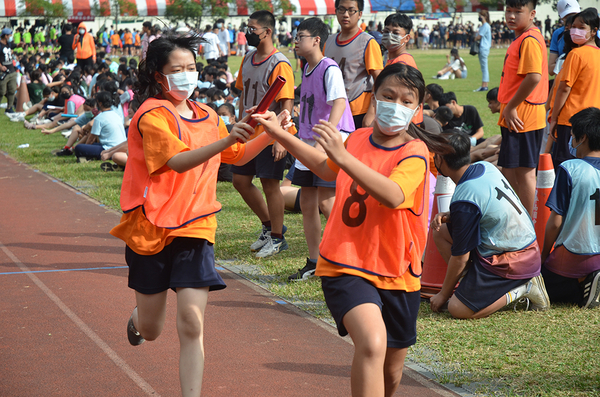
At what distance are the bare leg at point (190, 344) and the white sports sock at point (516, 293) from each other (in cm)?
243

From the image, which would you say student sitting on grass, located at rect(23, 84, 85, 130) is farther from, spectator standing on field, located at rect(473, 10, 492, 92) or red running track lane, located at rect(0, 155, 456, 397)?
spectator standing on field, located at rect(473, 10, 492, 92)

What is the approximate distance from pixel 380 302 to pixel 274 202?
3533 millimetres

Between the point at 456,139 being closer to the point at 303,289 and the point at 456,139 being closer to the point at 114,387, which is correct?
the point at 303,289

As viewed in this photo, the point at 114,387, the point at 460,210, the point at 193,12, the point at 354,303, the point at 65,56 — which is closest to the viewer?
the point at 354,303

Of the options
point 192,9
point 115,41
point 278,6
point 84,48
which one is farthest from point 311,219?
point 278,6

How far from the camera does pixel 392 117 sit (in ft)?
9.19

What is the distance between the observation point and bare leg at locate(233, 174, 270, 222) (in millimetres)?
6340

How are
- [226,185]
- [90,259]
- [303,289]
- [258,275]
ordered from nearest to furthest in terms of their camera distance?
1. [303,289]
2. [258,275]
3. [90,259]
4. [226,185]

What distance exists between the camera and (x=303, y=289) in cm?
530

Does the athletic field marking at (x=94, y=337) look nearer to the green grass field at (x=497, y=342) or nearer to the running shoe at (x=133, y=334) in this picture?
the running shoe at (x=133, y=334)

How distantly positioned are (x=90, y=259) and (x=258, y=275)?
1.80 metres

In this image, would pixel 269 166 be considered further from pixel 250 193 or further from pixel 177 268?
pixel 177 268

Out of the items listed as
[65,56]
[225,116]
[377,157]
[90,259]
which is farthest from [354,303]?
[65,56]

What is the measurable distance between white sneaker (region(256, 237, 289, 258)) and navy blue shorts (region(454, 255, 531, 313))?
225 cm
